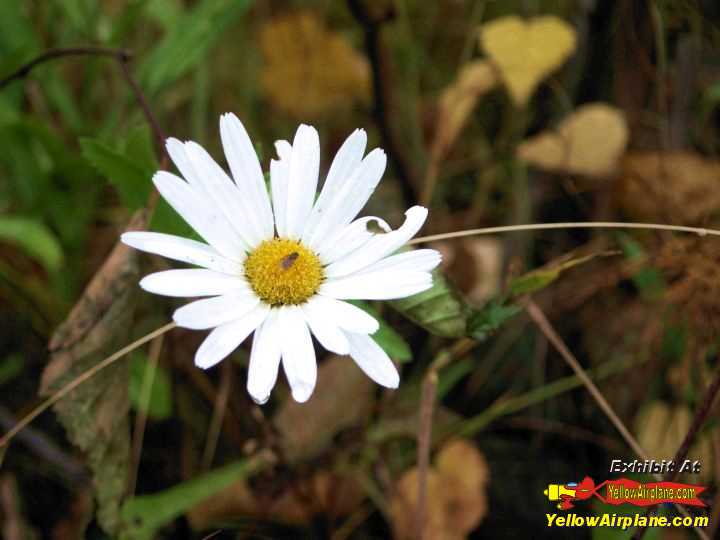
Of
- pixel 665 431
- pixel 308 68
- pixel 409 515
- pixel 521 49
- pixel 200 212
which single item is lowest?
pixel 409 515

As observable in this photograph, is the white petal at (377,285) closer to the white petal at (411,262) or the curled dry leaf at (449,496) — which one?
Answer: the white petal at (411,262)

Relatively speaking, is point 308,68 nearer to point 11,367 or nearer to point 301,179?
point 11,367

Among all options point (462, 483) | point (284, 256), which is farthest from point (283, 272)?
point (462, 483)

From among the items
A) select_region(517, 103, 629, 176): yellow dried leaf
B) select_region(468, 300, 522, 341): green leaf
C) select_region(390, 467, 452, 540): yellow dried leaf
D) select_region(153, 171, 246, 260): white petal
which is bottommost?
select_region(390, 467, 452, 540): yellow dried leaf

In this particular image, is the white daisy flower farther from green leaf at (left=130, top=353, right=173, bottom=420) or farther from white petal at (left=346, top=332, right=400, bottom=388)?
green leaf at (left=130, top=353, right=173, bottom=420)

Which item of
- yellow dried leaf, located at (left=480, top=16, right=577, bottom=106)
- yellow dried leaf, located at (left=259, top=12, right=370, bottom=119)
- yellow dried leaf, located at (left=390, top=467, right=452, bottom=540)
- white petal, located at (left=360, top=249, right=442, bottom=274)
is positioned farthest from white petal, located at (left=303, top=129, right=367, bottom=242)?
yellow dried leaf, located at (left=259, top=12, right=370, bottom=119)

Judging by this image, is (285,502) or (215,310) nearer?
(215,310)

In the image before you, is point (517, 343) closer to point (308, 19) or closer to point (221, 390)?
point (221, 390)

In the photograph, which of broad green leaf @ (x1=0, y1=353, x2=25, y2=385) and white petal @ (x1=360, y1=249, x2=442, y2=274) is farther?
broad green leaf @ (x1=0, y1=353, x2=25, y2=385)
